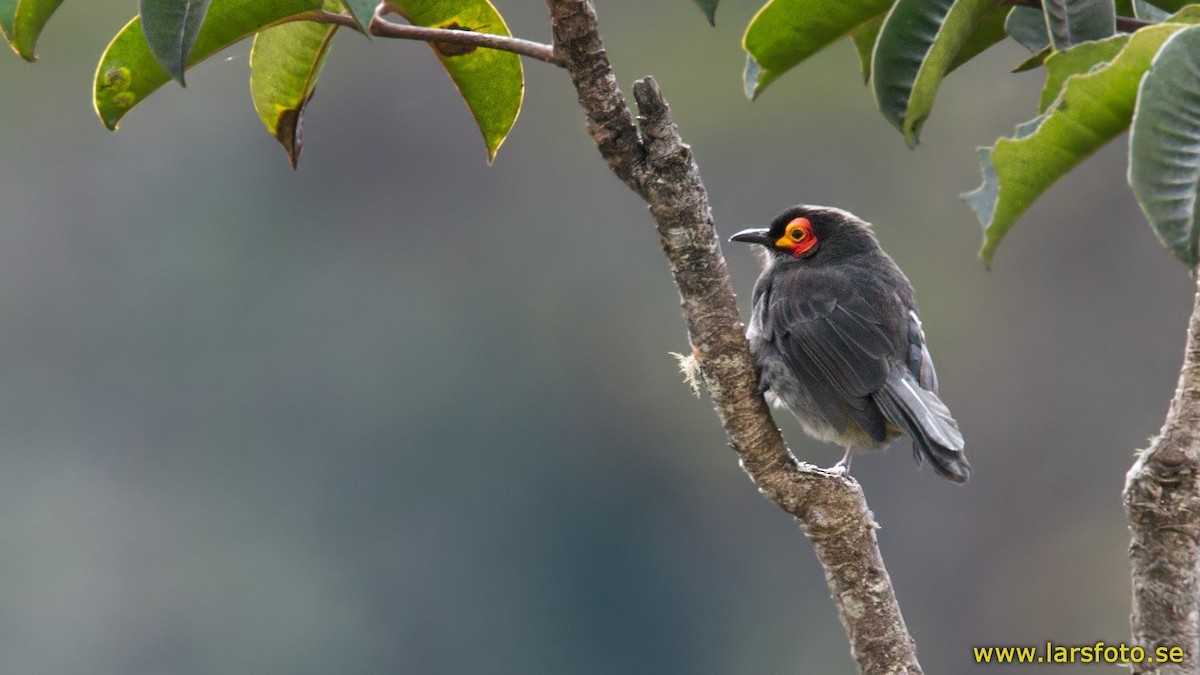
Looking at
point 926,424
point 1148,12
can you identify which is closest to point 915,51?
point 1148,12

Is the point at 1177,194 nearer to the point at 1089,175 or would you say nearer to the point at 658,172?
the point at 658,172

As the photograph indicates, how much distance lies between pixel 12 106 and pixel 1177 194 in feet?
72.1

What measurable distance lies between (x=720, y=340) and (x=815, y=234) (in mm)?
2031

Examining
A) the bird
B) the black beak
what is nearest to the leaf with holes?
the bird

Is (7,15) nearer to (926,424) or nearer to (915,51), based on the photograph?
(915,51)

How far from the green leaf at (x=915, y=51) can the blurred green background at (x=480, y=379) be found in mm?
13489

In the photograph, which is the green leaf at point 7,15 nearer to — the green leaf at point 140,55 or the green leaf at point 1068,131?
the green leaf at point 140,55

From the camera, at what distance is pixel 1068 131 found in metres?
2.23

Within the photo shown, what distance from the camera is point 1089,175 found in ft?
59.8

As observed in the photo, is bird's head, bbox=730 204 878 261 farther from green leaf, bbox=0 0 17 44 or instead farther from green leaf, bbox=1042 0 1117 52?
green leaf, bbox=0 0 17 44

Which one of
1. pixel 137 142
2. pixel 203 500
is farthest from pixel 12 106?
pixel 203 500

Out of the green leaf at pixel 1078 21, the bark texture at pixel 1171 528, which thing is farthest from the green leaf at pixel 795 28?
the bark texture at pixel 1171 528

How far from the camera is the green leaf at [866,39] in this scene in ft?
9.87

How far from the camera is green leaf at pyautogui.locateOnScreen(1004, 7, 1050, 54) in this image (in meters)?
2.87
